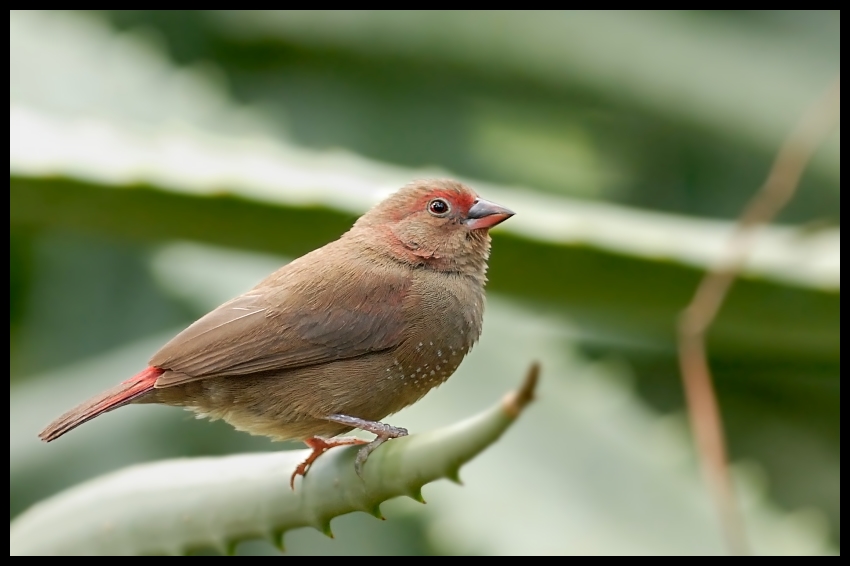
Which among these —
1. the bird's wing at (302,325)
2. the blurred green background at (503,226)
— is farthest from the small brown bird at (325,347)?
the blurred green background at (503,226)

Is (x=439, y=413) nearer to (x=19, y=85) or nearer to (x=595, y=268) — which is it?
(x=595, y=268)

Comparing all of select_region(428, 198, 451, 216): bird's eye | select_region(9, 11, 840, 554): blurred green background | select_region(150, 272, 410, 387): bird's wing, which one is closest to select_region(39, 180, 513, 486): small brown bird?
select_region(150, 272, 410, 387): bird's wing

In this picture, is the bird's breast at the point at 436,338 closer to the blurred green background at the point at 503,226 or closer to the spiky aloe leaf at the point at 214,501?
the spiky aloe leaf at the point at 214,501

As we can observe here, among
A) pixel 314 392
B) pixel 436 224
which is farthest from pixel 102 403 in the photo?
pixel 436 224

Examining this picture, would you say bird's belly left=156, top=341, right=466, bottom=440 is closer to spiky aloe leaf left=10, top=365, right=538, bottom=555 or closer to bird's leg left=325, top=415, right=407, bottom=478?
bird's leg left=325, top=415, right=407, bottom=478

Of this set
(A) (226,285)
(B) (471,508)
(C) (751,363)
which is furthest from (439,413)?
(C) (751,363)

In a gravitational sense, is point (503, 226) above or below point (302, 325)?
above

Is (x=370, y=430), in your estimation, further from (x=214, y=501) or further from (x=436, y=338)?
(x=214, y=501)
